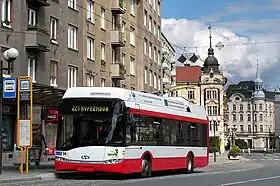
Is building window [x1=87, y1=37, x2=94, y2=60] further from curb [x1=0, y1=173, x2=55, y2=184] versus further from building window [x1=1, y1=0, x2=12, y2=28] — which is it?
curb [x1=0, y1=173, x2=55, y2=184]

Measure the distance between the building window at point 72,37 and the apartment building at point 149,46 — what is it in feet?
52.6

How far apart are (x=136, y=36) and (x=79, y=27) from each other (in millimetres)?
15445

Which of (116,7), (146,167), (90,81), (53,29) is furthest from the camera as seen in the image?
(116,7)

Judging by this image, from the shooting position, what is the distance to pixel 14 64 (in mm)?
32375

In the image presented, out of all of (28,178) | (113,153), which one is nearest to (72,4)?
(113,153)

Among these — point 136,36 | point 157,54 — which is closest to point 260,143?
point 157,54

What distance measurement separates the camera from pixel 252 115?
575 feet

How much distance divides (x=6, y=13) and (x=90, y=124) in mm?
13201

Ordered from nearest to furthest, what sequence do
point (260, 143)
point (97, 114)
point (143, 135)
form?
point (97, 114), point (143, 135), point (260, 143)

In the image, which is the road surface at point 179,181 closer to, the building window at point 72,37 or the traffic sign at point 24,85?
the traffic sign at point 24,85

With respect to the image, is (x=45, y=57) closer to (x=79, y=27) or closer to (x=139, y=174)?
(x=79, y=27)

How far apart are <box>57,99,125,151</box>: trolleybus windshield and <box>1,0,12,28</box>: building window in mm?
11861

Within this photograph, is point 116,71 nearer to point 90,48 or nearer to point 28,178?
point 90,48

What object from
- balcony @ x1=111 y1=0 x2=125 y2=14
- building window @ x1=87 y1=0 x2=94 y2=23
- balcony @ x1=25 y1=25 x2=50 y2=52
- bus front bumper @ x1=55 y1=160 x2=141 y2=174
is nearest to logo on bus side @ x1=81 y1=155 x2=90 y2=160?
bus front bumper @ x1=55 y1=160 x2=141 y2=174
